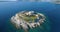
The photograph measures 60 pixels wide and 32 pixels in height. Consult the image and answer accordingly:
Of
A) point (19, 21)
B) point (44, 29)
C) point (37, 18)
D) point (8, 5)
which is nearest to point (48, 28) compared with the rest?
point (44, 29)

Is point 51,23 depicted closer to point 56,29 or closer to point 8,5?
point 56,29

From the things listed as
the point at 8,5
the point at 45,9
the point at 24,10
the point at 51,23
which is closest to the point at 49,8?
the point at 45,9

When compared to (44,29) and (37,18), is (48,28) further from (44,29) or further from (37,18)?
(37,18)

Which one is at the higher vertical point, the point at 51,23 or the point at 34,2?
the point at 34,2

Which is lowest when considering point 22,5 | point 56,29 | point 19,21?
point 56,29

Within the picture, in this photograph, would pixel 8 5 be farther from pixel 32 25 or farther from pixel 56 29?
pixel 56 29

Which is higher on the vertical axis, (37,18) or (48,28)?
(37,18)
